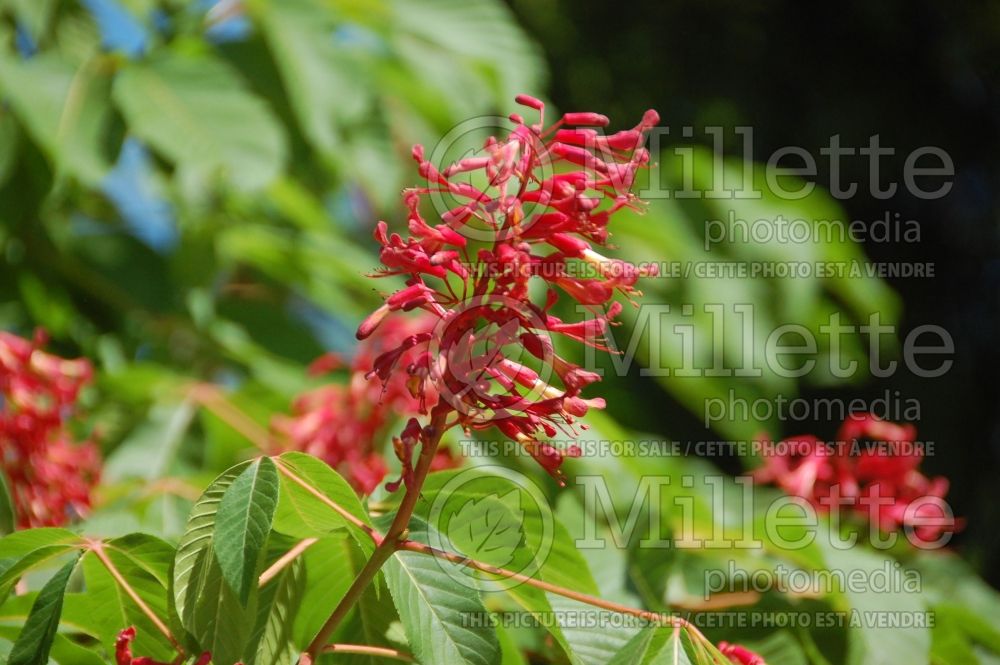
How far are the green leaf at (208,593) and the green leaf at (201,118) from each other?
44.9 inches

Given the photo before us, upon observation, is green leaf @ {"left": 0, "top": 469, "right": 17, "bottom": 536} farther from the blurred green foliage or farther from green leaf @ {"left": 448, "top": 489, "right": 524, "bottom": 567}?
green leaf @ {"left": 448, "top": 489, "right": 524, "bottom": 567}

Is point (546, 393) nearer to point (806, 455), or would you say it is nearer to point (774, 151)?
point (806, 455)

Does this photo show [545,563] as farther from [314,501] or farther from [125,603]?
[125,603]

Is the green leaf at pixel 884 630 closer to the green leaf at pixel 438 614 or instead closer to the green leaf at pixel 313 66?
the green leaf at pixel 438 614

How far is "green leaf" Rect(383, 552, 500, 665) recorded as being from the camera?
0.91 m

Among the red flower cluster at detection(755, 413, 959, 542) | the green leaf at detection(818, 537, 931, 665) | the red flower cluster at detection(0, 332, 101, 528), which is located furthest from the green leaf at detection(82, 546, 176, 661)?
the red flower cluster at detection(755, 413, 959, 542)

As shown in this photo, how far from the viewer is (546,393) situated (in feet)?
3.08

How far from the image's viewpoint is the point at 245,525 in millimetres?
832

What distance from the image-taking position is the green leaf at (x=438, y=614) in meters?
0.91

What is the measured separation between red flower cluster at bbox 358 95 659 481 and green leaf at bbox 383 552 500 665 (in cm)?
11

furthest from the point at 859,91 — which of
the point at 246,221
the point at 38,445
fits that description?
the point at 38,445

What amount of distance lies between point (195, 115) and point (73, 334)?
0.57m

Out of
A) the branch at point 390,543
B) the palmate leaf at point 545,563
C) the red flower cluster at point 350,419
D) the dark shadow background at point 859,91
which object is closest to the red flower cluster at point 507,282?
the branch at point 390,543

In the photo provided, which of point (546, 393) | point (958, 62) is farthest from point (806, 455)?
point (958, 62)
